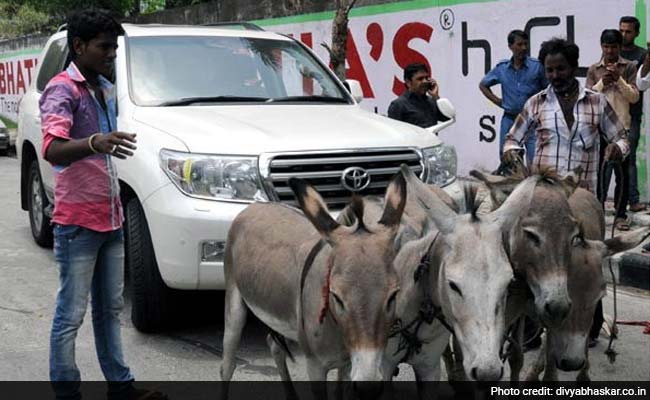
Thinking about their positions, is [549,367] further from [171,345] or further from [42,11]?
[42,11]

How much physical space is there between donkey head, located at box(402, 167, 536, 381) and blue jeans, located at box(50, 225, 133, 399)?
5.91 ft

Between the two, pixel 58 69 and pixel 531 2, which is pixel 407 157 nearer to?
pixel 58 69

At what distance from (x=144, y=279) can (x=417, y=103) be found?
10.2 feet

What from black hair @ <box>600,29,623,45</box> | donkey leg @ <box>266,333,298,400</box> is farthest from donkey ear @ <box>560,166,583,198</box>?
black hair @ <box>600,29,623,45</box>

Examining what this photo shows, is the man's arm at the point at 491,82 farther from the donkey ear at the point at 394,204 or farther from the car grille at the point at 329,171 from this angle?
the donkey ear at the point at 394,204

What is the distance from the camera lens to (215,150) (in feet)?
19.3

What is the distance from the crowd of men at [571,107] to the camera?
5.51 metres

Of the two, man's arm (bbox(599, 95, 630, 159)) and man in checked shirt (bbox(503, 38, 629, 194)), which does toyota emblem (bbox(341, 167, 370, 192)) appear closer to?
man in checked shirt (bbox(503, 38, 629, 194))

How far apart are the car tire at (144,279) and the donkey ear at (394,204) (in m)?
2.64

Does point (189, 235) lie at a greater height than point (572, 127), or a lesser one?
lesser

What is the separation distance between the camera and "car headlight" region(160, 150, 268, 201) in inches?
230

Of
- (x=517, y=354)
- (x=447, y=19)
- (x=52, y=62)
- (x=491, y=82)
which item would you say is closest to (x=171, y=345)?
(x=517, y=354)

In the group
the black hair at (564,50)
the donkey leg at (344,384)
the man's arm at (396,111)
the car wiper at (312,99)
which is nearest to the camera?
the donkey leg at (344,384)

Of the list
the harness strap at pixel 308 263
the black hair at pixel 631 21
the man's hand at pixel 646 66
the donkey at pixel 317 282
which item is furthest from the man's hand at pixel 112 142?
the black hair at pixel 631 21
